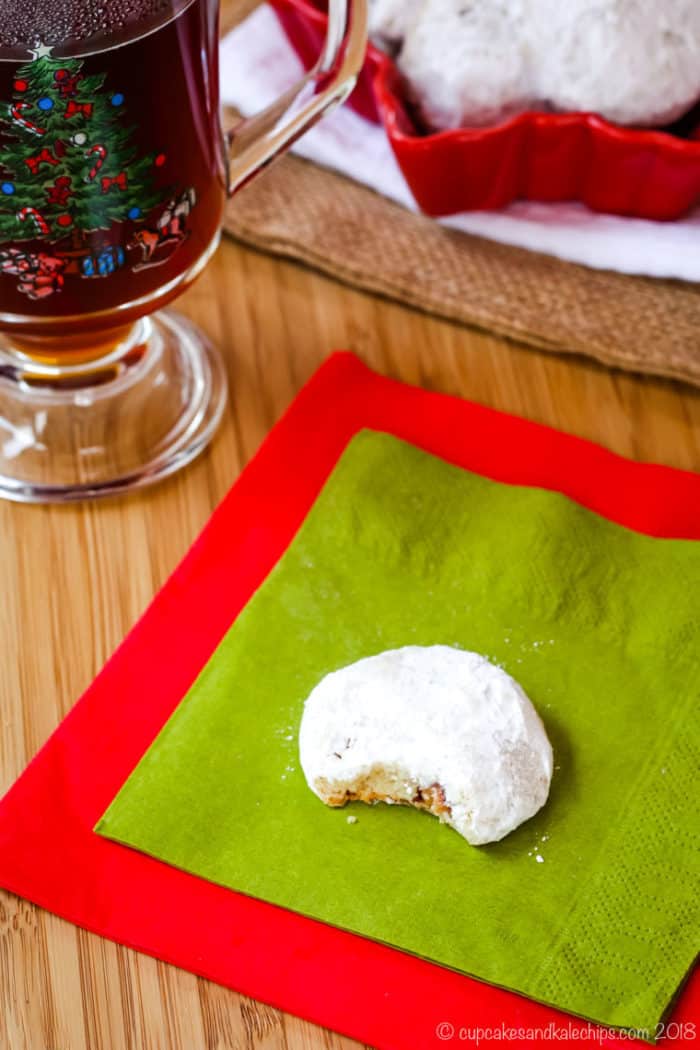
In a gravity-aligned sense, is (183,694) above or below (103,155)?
below

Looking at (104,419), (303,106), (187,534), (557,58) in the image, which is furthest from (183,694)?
(557,58)

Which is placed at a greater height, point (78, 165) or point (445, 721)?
point (78, 165)

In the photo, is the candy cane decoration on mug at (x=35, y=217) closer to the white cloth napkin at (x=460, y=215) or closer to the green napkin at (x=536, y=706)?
the green napkin at (x=536, y=706)

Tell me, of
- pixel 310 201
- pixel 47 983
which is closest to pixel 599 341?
pixel 310 201

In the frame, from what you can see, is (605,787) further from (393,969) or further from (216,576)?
(216,576)

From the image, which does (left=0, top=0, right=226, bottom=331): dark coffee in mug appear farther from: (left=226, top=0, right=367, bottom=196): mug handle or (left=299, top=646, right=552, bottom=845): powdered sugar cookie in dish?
(left=299, top=646, right=552, bottom=845): powdered sugar cookie in dish

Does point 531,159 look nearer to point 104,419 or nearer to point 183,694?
point 104,419
